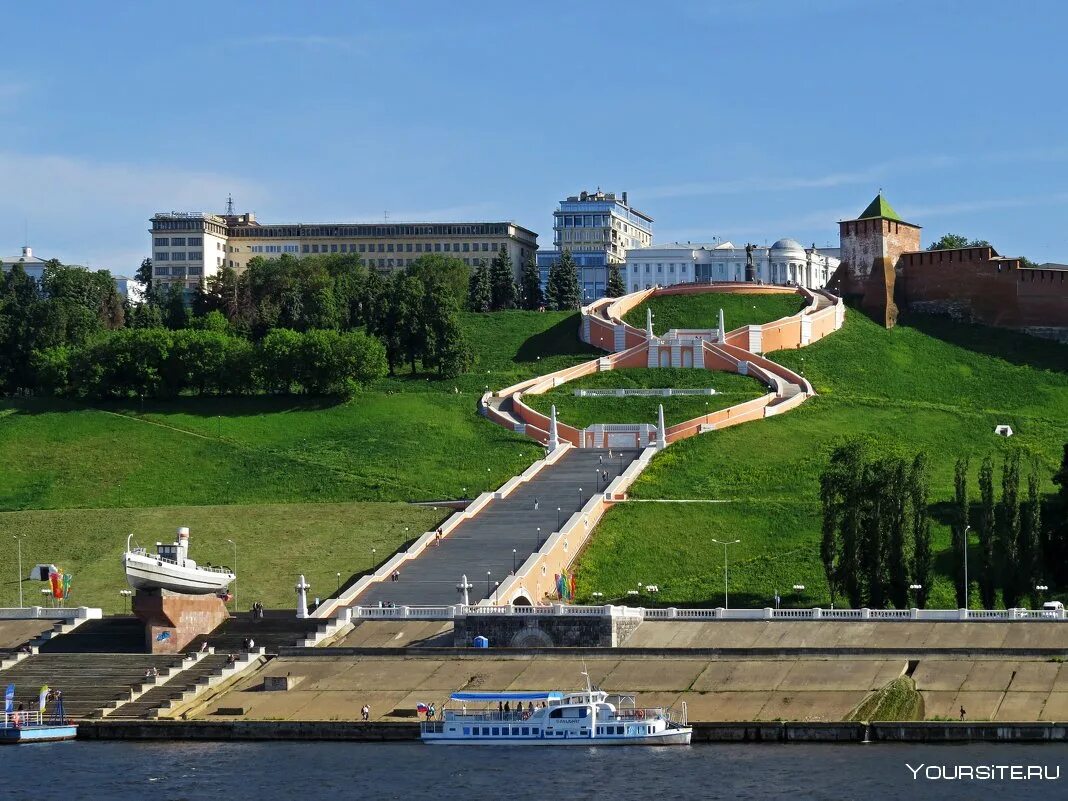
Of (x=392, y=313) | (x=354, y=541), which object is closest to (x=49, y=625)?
(x=354, y=541)

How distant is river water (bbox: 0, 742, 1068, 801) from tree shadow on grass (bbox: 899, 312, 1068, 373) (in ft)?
227

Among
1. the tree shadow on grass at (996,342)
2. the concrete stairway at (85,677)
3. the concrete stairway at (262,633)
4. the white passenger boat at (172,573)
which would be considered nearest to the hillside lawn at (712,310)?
the tree shadow on grass at (996,342)

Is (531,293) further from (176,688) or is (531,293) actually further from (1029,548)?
(176,688)

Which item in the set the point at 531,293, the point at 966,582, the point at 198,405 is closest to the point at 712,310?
the point at 531,293

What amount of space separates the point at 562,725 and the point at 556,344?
74.4 meters

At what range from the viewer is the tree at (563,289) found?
158m

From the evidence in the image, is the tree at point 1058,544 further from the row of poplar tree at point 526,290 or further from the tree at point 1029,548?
the row of poplar tree at point 526,290

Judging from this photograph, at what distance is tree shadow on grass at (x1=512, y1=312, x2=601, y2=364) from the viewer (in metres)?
133

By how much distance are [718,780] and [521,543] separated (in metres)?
32.8

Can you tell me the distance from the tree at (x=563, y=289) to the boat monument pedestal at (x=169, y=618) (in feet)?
272

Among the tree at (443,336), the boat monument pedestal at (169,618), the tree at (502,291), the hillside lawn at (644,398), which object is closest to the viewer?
the boat monument pedestal at (169,618)

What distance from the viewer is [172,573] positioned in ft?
250

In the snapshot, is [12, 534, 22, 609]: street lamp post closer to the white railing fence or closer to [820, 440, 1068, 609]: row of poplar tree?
the white railing fence

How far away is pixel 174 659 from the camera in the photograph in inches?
2884
